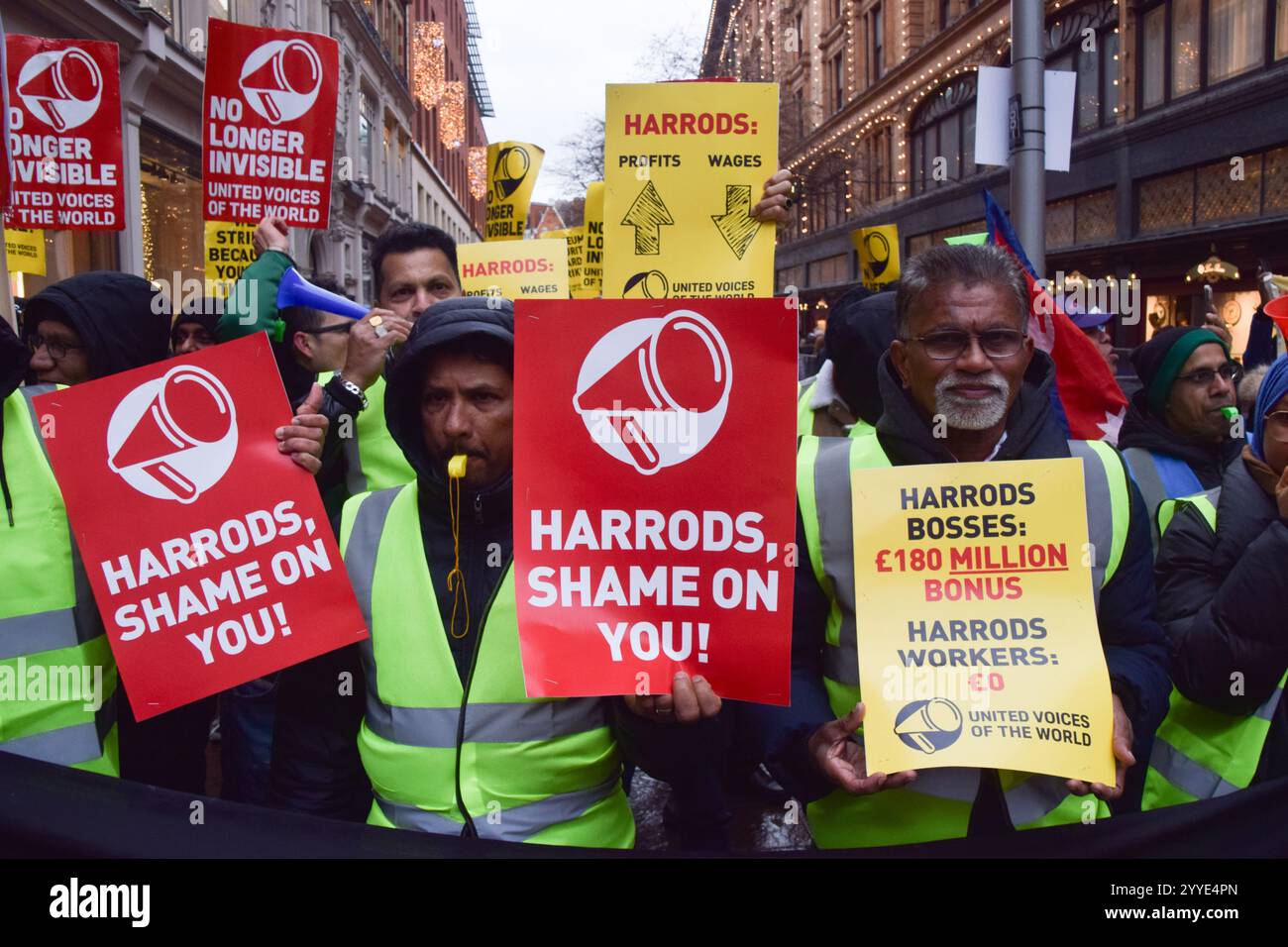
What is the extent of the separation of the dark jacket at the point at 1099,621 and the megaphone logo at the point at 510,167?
588cm

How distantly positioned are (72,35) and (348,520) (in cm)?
1091

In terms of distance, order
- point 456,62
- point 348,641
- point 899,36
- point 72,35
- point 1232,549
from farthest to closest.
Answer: point 456,62 → point 899,36 → point 72,35 → point 1232,549 → point 348,641

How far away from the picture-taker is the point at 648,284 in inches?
156

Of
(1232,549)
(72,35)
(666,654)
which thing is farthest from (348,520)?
(72,35)

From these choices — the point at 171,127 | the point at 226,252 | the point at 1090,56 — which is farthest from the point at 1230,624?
the point at 1090,56

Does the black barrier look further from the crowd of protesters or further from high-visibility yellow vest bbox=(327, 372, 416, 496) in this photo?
high-visibility yellow vest bbox=(327, 372, 416, 496)

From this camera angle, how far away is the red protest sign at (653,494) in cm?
180

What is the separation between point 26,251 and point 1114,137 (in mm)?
16961

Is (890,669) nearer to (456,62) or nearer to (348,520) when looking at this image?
(348,520)

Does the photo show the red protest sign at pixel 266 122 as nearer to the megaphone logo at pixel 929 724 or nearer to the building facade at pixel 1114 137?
the building facade at pixel 1114 137

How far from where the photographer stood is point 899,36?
26.8 metres

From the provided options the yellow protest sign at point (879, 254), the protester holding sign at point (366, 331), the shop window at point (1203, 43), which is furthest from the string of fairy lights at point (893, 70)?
the protester holding sign at point (366, 331)

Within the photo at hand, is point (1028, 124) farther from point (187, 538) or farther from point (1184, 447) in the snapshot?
point (187, 538)

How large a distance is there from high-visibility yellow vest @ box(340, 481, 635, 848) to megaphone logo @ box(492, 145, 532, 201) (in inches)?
232
